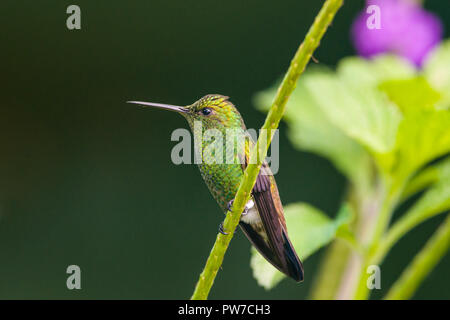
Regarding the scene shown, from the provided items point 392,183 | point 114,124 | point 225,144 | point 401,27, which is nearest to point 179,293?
point 114,124

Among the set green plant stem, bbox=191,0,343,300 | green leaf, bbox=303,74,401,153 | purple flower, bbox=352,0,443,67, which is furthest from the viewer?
purple flower, bbox=352,0,443,67

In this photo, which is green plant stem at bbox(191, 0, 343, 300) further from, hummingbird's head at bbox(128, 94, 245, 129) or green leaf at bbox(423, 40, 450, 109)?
green leaf at bbox(423, 40, 450, 109)

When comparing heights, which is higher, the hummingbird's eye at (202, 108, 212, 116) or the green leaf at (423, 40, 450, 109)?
the green leaf at (423, 40, 450, 109)

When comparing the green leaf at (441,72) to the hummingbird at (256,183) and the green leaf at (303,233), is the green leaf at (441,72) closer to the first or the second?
the green leaf at (303,233)

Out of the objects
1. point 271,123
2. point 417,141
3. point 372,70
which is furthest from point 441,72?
point 271,123

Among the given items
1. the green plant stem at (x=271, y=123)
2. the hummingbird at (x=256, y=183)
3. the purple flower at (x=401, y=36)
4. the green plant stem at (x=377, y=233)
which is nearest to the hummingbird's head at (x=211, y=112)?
the hummingbird at (x=256, y=183)

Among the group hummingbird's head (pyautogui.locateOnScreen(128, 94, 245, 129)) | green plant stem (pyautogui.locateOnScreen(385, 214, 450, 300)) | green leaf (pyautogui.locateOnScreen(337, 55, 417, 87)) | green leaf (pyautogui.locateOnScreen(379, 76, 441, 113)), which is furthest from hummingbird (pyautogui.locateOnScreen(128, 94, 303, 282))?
green leaf (pyautogui.locateOnScreen(337, 55, 417, 87))
